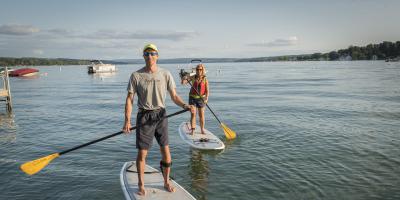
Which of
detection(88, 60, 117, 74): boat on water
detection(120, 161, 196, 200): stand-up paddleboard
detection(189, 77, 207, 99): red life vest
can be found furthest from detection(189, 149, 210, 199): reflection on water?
detection(88, 60, 117, 74): boat on water

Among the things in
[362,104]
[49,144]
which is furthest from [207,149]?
[362,104]

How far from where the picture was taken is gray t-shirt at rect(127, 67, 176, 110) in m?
5.67

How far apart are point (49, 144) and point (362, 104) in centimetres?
2041

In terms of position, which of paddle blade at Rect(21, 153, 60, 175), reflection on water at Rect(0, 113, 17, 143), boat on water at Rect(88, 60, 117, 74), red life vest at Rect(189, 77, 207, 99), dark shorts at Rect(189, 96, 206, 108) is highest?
boat on water at Rect(88, 60, 117, 74)

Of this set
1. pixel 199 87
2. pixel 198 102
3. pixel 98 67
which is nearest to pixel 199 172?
pixel 198 102

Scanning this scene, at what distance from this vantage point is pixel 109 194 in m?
7.47

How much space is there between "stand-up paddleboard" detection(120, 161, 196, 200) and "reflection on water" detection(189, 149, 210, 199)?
2.95 ft

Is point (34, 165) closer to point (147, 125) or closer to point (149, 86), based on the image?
point (147, 125)

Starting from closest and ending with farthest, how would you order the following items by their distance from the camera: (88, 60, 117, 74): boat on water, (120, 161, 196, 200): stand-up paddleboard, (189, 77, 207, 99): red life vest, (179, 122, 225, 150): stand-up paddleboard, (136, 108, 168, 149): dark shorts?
(136, 108, 168, 149): dark shorts
(120, 161, 196, 200): stand-up paddleboard
(179, 122, 225, 150): stand-up paddleboard
(189, 77, 207, 99): red life vest
(88, 60, 117, 74): boat on water

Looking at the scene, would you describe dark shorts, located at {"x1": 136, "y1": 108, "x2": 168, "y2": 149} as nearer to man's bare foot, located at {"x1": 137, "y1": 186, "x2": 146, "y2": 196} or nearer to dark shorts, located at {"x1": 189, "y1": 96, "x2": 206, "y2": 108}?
man's bare foot, located at {"x1": 137, "y1": 186, "x2": 146, "y2": 196}

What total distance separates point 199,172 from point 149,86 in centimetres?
407

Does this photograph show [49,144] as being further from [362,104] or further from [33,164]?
[362,104]

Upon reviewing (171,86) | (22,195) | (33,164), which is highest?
(171,86)

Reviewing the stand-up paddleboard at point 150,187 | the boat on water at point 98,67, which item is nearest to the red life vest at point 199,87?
the stand-up paddleboard at point 150,187
